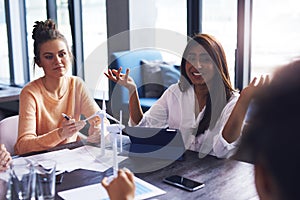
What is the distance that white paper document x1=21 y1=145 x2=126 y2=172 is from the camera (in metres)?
1.43

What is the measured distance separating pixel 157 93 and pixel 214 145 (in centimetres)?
231

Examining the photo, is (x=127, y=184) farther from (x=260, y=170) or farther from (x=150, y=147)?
(x=150, y=147)

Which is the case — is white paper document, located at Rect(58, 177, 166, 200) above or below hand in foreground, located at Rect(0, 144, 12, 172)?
below

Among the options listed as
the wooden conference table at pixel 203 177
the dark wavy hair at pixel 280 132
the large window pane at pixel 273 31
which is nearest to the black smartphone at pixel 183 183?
the wooden conference table at pixel 203 177

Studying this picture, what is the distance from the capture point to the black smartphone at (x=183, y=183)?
121 centimetres

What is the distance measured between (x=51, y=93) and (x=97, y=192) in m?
0.90

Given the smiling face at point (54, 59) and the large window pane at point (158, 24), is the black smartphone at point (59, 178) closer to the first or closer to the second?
the smiling face at point (54, 59)

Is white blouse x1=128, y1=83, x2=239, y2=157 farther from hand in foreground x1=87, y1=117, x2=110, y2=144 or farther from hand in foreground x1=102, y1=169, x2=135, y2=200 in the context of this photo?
hand in foreground x1=102, y1=169, x2=135, y2=200

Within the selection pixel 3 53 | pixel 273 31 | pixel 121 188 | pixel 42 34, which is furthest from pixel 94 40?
pixel 121 188

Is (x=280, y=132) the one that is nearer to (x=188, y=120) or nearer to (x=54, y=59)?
(x=188, y=120)

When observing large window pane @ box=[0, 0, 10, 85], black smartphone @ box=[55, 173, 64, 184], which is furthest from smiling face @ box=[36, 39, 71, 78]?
large window pane @ box=[0, 0, 10, 85]

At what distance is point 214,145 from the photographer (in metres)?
1.59

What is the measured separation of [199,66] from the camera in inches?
69.9

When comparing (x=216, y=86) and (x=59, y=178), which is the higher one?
(x=216, y=86)
